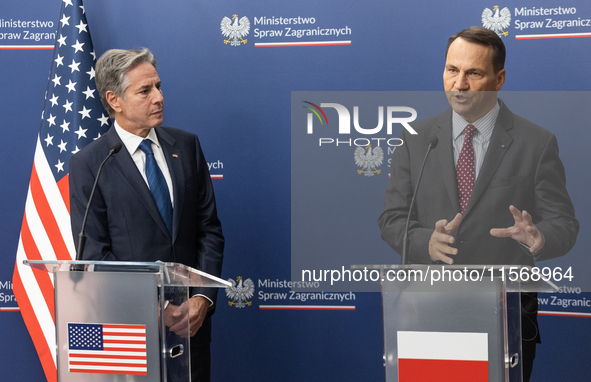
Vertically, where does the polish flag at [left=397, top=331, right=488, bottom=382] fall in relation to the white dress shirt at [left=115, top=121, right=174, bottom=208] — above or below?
below

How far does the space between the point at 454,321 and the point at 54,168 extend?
7.65 ft

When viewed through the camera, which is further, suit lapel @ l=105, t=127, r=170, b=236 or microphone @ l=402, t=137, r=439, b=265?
suit lapel @ l=105, t=127, r=170, b=236

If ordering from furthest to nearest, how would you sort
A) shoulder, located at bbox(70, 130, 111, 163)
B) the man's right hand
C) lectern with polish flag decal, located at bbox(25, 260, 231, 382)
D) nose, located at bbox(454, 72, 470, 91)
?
shoulder, located at bbox(70, 130, 111, 163)
nose, located at bbox(454, 72, 470, 91)
the man's right hand
lectern with polish flag decal, located at bbox(25, 260, 231, 382)

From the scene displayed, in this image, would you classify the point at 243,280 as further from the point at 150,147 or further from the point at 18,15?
the point at 18,15

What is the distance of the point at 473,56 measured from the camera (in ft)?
6.95

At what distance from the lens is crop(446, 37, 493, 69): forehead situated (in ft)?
6.92

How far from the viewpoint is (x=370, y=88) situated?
302 centimetres

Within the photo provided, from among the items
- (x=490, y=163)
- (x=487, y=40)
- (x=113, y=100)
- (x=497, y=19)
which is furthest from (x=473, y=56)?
(x=113, y=100)

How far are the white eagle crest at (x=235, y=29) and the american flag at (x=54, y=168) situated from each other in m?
0.79

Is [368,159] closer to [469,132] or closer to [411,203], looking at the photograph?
[411,203]

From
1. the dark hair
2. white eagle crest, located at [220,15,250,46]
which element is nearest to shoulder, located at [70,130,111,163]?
white eagle crest, located at [220,15,250,46]

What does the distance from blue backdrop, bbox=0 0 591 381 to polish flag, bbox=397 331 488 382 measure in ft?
4.70

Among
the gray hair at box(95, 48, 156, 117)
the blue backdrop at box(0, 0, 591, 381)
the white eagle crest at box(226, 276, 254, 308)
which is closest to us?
the gray hair at box(95, 48, 156, 117)

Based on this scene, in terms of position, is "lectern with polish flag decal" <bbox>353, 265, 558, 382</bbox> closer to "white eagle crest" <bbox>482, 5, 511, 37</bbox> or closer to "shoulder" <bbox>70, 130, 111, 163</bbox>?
"shoulder" <bbox>70, 130, 111, 163</bbox>
